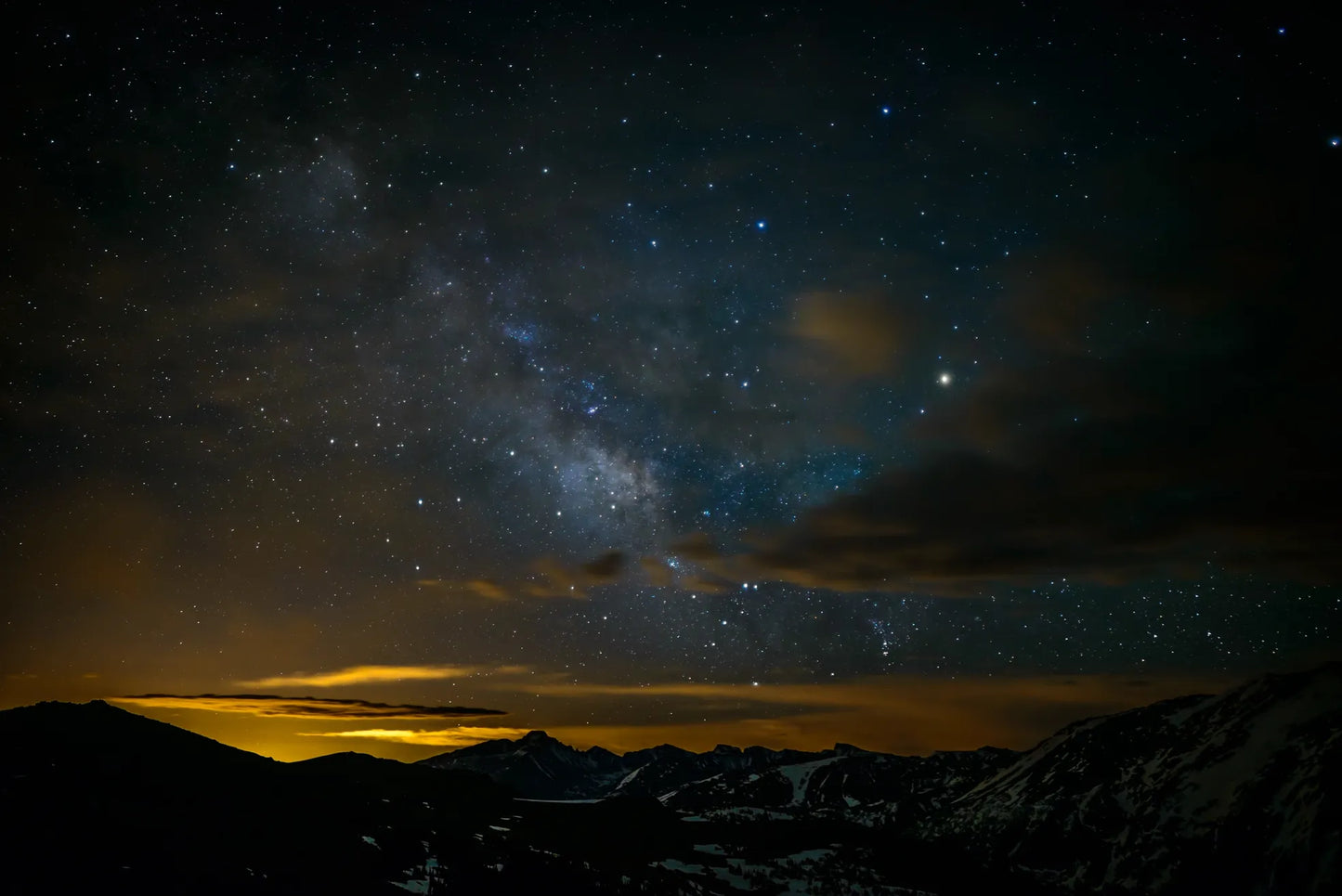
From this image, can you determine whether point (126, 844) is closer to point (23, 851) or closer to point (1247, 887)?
point (23, 851)

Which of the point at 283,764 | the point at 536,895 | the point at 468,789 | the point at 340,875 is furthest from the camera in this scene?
the point at 468,789

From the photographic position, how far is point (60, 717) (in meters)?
102

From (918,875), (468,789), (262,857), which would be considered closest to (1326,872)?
(918,875)

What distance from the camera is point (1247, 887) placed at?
170m

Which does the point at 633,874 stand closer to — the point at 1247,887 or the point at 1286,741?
the point at 1247,887

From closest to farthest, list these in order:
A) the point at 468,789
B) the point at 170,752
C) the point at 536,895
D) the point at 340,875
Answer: the point at 340,875 → the point at 536,895 → the point at 170,752 → the point at 468,789

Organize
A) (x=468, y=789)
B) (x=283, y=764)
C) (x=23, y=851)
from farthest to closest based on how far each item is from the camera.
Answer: (x=468, y=789) → (x=283, y=764) → (x=23, y=851)


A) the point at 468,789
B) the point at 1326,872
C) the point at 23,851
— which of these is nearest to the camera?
the point at 23,851

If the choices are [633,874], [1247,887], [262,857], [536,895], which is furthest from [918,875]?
[262,857]

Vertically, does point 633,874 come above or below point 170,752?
below

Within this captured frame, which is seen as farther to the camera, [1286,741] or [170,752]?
[1286,741]

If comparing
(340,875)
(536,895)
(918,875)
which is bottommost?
(918,875)

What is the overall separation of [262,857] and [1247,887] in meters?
191

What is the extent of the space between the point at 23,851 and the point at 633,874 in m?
84.3
